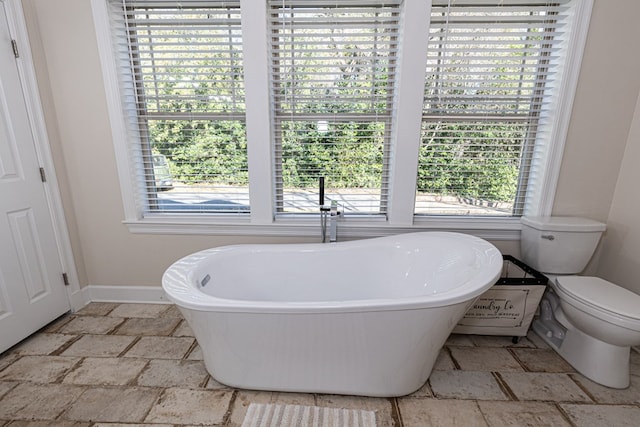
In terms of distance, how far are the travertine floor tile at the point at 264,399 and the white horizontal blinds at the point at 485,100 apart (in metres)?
1.39

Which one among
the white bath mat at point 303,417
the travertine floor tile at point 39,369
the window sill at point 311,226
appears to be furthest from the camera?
the window sill at point 311,226

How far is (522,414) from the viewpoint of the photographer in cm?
126

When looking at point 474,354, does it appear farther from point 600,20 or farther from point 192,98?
→ point 192,98

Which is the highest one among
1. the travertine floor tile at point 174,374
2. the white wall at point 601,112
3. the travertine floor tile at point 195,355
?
the white wall at point 601,112

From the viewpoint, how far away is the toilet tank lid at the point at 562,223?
164cm

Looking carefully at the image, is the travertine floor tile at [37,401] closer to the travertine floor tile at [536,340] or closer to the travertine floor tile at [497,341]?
the travertine floor tile at [497,341]

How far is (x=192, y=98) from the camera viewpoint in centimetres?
190

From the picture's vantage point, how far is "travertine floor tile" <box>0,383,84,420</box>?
4.11 ft

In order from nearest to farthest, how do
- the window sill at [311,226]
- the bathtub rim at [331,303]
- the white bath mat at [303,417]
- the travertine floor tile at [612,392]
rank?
the bathtub rim at [331,303] → the white bath mat at [303,417] → the travertine floor tile at [612,392] → the window sill at [311,226]

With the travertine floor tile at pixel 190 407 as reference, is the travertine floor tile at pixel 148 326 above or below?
below

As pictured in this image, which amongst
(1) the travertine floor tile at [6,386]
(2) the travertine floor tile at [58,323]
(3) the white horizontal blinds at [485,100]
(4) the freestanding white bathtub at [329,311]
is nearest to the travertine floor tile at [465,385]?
(4) the freestanding white bathtub at [329,311]

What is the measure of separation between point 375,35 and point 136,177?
1.89m

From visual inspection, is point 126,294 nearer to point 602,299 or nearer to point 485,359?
point 485,359

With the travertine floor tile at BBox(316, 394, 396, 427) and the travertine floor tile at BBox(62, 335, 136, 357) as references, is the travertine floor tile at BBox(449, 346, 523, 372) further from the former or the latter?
the travertine floor tile at BBox(62, 335, 136, 357)
